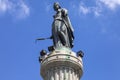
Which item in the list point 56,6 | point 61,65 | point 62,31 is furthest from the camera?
point 56,6

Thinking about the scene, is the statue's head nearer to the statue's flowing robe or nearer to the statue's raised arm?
the statue's raised arm

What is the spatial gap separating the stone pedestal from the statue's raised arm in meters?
1.03

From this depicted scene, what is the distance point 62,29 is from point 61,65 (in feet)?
9.03

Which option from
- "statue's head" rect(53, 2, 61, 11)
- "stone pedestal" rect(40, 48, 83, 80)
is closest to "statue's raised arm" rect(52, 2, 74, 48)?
"statue's head" rect(53, 2, 61, 11)

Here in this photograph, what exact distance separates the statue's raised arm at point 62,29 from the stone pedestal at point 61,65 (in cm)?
103

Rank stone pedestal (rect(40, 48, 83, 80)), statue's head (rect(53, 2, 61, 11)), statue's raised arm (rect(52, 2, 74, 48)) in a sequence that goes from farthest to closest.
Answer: statue's head (rect(53, 2, 61, 11)) < statue's raised arm (rect(52, 2, 74, 48)) < stone pedestal (rect(40, 48, 83, 80))

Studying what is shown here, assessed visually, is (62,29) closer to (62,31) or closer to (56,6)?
(62,31)

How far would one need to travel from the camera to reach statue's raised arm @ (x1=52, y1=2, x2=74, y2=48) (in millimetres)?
33781

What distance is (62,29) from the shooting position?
34188 mm

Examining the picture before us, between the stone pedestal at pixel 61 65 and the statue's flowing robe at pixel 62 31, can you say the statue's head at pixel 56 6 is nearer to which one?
the statue's flowing robe at pixel 62 31

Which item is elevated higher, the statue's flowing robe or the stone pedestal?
the statue's flowing robe

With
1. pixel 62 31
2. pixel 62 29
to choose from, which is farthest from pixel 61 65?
pixel 62 29

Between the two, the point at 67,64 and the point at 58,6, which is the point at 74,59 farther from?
the point at 58,6

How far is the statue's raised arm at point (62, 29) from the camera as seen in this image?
3378 cm
